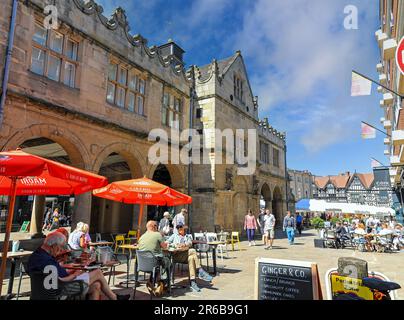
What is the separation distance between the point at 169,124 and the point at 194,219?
5.26m

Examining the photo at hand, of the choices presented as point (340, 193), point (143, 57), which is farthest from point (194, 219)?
point (340, 193)

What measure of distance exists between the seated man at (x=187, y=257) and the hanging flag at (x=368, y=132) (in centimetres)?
1139

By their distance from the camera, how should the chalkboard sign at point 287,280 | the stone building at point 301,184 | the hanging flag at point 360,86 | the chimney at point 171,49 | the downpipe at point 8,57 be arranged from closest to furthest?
Answer: the chalkboard sign at point 287,280 < the downpipe at point 8,57 < the hanging flag at point 360,86 < the chimney at point 171,49 < the stone building at point 301,184

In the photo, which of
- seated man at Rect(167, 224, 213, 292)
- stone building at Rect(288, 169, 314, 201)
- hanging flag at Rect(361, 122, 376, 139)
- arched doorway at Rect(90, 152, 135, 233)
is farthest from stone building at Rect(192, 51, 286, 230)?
stone building at Rect(288, 169, 314, 201)

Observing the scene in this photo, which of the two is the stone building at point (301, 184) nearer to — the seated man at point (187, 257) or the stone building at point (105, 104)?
the stone building at point (105, 104)

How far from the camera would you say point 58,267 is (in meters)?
3.95

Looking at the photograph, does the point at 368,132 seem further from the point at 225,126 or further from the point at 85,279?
the point at 85,279

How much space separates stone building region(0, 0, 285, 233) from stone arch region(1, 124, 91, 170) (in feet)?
0.10

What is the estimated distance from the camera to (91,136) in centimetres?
1023

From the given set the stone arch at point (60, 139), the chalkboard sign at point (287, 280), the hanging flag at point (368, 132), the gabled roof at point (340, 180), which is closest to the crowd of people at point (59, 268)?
the chalkboard sign at point (287, 280)

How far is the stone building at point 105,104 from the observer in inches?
334

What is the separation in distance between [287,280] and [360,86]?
8498 mm
